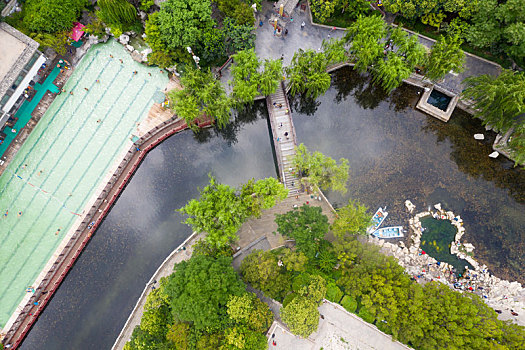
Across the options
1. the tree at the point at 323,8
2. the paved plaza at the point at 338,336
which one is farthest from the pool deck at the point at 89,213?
the paved plaza at the point at 338,336

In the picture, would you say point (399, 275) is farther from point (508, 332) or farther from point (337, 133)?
point (337, 133)

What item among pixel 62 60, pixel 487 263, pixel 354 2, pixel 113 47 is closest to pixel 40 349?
pixel 62 60

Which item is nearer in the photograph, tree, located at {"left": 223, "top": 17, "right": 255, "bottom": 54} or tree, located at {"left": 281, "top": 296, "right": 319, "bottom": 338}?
tree, located at {"left": 281, "top": 296, "right": 319, "bottom": 338}

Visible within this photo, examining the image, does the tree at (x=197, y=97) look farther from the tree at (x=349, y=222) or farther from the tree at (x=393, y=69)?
the tree at (x=393, y=69)

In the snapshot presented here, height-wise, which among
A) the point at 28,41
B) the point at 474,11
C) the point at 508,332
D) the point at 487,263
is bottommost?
the point at 508,332

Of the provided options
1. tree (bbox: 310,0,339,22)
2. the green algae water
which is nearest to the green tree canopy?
tree (bbox: 310,0,339,22)

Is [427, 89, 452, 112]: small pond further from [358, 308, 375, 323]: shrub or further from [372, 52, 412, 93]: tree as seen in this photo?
[358, 308, 375, 323]: shrub
